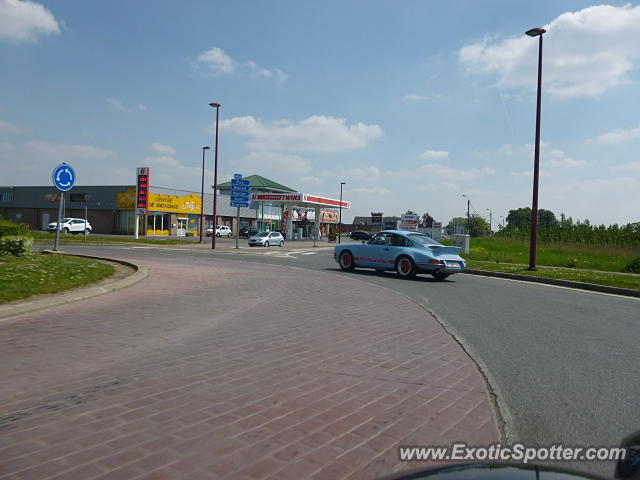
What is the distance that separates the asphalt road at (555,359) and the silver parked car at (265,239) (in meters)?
27.9

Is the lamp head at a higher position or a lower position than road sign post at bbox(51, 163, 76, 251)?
higher

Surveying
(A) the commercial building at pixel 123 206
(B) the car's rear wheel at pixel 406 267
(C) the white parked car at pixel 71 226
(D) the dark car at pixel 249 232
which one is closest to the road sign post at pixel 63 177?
(B) the car's rear wheel at pixel 406 267

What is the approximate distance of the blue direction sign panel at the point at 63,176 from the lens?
14.6m

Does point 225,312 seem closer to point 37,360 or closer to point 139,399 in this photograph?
point 37,360

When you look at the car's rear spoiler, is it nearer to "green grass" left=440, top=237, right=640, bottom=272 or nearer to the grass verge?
the grass verge

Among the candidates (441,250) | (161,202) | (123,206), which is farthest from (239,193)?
(123,206)

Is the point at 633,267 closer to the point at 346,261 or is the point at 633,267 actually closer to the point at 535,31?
the point at 535,31

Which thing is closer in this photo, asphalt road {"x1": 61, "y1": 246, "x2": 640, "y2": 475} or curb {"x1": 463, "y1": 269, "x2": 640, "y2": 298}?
asphalt road {"x1": 61, "y1": 246, "x2": 640, "y2": 475}

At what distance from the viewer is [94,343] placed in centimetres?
563

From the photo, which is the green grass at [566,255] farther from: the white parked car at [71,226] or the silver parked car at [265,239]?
the white parked car at [71,226]

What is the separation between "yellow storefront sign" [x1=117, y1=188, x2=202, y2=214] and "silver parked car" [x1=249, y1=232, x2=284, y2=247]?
21.0m

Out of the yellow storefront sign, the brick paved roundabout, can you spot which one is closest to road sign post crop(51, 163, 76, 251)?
the brick paved roundabout

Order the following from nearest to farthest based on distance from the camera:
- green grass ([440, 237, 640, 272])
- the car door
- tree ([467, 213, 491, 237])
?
1. the car door
2. green grass ([440, 237, 640, 272])
3. tree ([467, 213, 491, 237])

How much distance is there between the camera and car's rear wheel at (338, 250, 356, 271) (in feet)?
58.1
